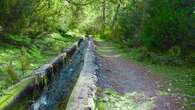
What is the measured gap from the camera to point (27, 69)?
1193cm

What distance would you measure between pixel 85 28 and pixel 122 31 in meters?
24.8

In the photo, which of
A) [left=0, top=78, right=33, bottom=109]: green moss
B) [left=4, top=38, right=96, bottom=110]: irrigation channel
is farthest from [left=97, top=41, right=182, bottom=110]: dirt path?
[left=0, top=78, right=33, bottom=109]: green moss

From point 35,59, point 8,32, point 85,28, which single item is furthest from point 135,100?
point 85,28

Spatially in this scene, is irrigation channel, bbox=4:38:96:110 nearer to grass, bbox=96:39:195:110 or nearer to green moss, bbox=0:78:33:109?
green moss, bbox=0:78:33:109

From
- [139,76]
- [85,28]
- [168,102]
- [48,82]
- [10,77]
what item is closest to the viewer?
[168,102]

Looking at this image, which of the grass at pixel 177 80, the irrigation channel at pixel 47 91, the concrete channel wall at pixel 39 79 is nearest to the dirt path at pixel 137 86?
the grass at pixel 177 80

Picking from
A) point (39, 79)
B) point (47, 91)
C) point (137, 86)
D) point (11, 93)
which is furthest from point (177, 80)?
point (11, 93)

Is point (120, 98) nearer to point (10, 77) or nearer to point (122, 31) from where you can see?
point (10, 77)

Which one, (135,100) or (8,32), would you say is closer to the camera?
(135,100)

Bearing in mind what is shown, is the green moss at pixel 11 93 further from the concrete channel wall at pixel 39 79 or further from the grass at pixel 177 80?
the grass at pixel 177 80

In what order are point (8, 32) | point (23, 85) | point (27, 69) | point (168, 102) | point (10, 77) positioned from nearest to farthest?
point (23, 85), point (168, 102), point (10, 77), point (27, 69), point (8, 32)

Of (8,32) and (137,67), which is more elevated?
(8,32)

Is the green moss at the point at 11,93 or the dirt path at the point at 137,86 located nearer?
the green moss at the point at 11,93

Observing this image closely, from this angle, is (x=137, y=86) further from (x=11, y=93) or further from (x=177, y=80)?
(x=11, y=93)
